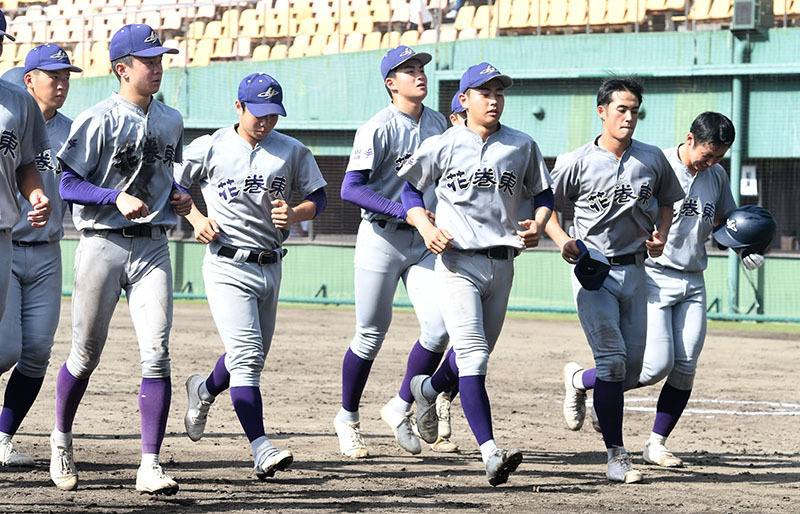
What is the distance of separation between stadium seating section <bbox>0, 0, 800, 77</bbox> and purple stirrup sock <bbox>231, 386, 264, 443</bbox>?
1527 cm

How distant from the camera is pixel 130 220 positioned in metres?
6.12

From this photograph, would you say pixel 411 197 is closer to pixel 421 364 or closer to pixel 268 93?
pixel 268 93

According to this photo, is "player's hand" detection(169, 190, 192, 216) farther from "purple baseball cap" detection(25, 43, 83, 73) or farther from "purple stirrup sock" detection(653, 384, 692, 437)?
"purple stirrup sock" detection(653, 384, 692, 437)

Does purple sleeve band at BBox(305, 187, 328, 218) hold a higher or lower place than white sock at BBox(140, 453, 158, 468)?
higher

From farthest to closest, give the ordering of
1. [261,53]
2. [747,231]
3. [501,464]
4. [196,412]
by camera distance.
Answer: [261,53] → [747,231] → [196,412] → [501,464]

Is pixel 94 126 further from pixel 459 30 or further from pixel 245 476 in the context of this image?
pixel 459 30

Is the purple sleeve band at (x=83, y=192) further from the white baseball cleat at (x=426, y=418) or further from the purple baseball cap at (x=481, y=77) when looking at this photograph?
the white baseball cleat at (x=426, y=418)

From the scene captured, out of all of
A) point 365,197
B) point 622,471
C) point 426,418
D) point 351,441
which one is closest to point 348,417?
point 351,441

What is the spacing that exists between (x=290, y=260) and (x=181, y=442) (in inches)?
565

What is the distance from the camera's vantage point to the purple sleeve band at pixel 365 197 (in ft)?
23.3

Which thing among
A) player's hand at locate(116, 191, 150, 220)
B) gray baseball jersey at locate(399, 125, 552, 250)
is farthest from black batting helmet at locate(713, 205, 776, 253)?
player's hand at locate(116, 191, 150, 220)

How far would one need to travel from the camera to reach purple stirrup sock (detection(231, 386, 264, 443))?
20.8 ft

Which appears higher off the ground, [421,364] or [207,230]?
[207,230]

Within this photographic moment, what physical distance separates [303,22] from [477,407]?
58.7 ft
